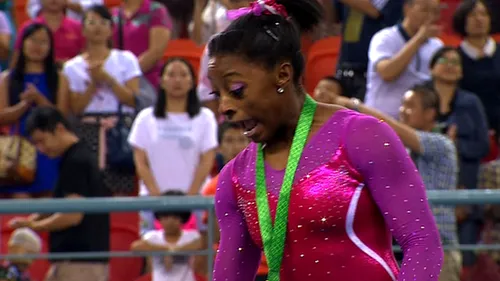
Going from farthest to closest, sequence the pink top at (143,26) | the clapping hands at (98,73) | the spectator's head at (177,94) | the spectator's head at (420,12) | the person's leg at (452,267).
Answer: the pink top at (143,26), the clapping hands at (98,73), the spectator's head at (420,12), the spectator's head at (177,94), the person's leg at (452,267)

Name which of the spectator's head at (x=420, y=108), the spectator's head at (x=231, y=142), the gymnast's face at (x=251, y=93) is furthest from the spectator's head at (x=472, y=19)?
the gymnast's face at (x=251, y=93)

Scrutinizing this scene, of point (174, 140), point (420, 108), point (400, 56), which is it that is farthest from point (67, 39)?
point (420, 108)

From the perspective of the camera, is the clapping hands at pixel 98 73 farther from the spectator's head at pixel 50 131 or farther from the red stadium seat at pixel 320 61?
the red stadium seat at pixel 320 61

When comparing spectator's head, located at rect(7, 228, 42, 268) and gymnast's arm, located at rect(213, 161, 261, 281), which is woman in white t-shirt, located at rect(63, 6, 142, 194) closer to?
spectator's head, located at rect(7, 228, 42, 268)

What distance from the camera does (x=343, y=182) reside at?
109 inches

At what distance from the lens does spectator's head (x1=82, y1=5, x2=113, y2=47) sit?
7.54 m

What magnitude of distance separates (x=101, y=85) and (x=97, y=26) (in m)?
0.40

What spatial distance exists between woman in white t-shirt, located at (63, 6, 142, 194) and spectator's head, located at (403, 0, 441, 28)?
1802 millimetres

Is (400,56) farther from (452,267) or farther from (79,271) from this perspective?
(79,271)

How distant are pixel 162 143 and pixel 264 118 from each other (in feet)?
13.8

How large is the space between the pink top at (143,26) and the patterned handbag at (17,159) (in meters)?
1.33

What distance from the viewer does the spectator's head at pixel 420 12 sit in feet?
23.5

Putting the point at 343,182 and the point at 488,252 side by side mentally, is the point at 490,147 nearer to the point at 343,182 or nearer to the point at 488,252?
the point at 488,252

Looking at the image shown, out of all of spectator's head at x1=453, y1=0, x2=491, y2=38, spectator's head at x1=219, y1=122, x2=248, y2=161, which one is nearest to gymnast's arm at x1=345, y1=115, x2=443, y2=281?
spectator's head at x1=219, y1=122, x2=248, y2=161
